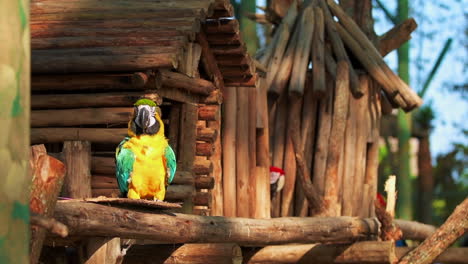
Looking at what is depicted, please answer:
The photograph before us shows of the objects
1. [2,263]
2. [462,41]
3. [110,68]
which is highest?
[462,41]

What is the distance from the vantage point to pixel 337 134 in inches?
455

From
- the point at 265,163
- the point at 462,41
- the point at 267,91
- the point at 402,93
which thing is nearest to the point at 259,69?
the point at 267,91

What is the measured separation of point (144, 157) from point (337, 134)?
5.71 metres

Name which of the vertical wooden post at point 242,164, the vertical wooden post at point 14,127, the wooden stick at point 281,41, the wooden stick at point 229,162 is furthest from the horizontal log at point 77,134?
the vertical wooden post at point 14,127

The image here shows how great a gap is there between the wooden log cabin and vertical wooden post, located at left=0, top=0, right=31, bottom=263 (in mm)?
5456

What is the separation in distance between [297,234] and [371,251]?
829 millimetres

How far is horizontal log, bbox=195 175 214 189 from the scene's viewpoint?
920 cm

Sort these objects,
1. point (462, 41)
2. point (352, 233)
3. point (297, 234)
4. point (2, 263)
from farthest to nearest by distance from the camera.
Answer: point (462, 41), point (352, 233), point (297, 234), point (2, 263)

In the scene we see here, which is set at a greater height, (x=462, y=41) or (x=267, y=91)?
(x=462, y=41)

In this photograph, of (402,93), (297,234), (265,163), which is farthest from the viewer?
(402,93)

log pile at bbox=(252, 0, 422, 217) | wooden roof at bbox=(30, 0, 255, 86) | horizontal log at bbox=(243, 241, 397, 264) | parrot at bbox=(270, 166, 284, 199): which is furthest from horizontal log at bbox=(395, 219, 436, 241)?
wooden roof at bbox=(30, 0, 255, 86)

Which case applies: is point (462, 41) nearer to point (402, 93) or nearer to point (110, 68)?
point (402, 93)

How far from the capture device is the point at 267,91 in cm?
1150

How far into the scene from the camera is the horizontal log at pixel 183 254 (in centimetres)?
706
